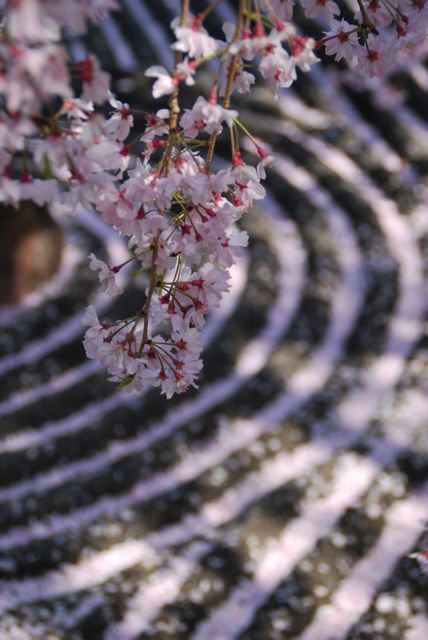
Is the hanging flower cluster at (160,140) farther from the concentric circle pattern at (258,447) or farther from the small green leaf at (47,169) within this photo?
the concentric circle pattern at (258,447)

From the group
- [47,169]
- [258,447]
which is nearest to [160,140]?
[47,169]

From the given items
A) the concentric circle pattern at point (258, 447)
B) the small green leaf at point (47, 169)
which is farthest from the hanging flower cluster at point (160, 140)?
the concentric circle pattern at point (258, 447)

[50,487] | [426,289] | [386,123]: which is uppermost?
[386,123]

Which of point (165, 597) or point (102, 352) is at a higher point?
point (165, 597)

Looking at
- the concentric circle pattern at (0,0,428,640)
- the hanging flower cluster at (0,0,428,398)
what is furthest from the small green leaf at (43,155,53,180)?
the concentric circle pattern at (0,0,428,640)

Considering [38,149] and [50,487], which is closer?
[38,149]

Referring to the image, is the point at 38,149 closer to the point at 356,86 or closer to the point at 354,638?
the point at 354,638

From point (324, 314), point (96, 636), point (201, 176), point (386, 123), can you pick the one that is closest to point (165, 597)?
point (96, 636)
